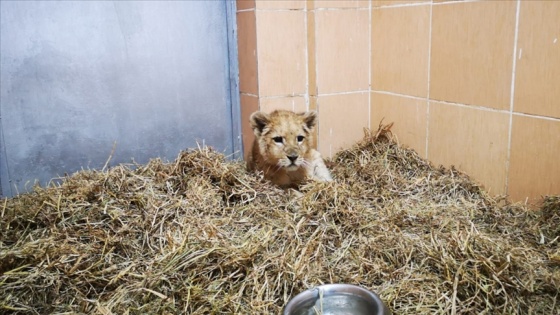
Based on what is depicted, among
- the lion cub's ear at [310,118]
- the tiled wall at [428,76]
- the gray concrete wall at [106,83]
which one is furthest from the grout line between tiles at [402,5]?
the gray concrete wall at [106,83]

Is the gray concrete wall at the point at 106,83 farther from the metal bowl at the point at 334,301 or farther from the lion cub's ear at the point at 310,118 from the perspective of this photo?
the metal bowl at the point at 334,301

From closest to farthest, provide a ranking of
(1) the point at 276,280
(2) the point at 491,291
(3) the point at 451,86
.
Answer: (2) the point at 491,291 < (1) the point at 276,280 < (3) the point at 451,86

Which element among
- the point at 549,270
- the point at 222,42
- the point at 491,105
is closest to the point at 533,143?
the point at 491,105

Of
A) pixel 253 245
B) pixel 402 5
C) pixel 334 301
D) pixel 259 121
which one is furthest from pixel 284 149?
pixel 334 301

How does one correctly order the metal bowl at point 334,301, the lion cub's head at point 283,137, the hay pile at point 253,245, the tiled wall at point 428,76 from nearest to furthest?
the metal bowl at point 334,301 < the hay pile at point 253,245 < the tiled wall at point 428,76 < the lion cub's head at point 283,137

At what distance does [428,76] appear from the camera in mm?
4648

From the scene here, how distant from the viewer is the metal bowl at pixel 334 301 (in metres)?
2.48

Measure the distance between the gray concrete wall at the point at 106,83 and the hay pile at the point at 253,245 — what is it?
899 mm

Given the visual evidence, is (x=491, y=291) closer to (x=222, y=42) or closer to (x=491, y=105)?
(x=491, y=105)

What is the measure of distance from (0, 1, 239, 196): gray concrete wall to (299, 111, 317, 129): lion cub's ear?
1.10m

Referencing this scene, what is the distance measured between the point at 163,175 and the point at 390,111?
2408mm

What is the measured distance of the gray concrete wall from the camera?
4.65m

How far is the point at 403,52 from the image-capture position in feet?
16.1

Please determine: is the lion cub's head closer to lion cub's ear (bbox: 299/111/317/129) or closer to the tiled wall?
lion cub's ear (bbox: 299/111/317/129)
